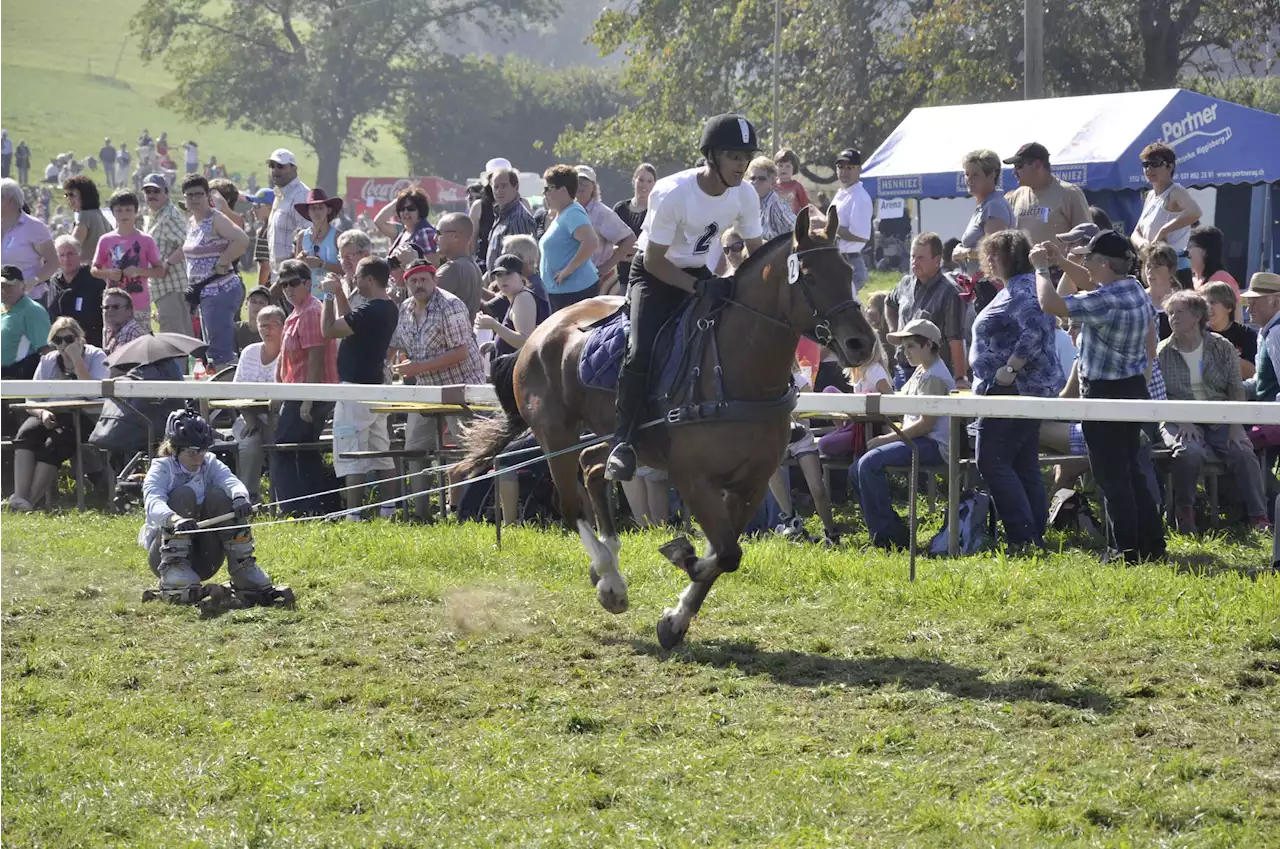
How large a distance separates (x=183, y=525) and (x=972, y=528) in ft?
15.9

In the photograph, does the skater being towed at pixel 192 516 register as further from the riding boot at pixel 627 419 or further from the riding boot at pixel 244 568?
the riding boot at pixel 627 419

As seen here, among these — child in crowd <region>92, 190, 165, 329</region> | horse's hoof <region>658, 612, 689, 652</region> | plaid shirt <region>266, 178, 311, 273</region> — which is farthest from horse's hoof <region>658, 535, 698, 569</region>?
child in crowd <region>92, 190, 165, 329</region>

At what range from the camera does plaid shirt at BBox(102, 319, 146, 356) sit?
48.6ft

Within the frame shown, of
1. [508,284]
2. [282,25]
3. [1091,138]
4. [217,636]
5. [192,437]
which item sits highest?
[282,25]

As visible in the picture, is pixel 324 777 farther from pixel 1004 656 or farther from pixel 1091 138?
pixel 1091 138

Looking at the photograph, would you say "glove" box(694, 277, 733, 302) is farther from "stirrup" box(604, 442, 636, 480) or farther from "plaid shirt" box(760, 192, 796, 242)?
"plaid shirt" box(760, 192, 796, 242)

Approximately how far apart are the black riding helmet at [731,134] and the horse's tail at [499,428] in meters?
2.69

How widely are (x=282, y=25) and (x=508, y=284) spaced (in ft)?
248

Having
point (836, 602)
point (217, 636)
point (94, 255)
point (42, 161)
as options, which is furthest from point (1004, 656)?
point (42, 161)

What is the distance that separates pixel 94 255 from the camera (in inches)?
656

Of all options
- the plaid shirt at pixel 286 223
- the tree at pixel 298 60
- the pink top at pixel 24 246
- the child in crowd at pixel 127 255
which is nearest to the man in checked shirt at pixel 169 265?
the child in crowd at pixel 127 255

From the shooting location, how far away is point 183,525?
944 centimetres

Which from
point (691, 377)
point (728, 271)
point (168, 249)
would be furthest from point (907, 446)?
point (168, 249)

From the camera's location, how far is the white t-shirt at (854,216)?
48.7 feet
